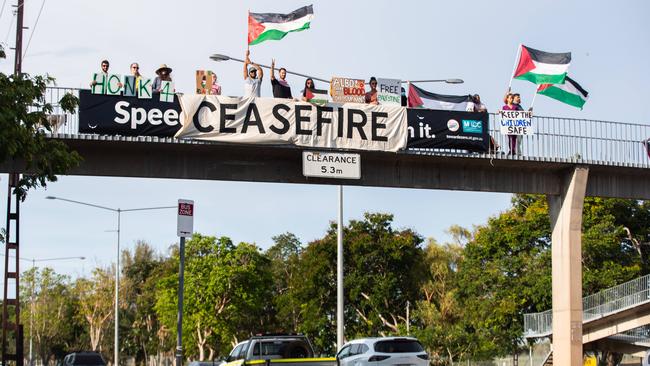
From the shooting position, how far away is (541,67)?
31984 millimetres

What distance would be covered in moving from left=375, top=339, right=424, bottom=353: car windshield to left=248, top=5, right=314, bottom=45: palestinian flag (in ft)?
34.2

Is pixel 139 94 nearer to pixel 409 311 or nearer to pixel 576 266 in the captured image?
pixel 576 266

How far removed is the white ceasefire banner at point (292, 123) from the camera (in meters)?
27.6

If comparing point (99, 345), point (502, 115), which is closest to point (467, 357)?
point (502, 115)

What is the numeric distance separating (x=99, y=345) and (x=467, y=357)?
169 ft

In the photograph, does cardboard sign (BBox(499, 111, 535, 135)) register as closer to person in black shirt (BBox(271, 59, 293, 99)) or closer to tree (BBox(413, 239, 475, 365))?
person in black shirt (BBox(271, 59, 293, 99))

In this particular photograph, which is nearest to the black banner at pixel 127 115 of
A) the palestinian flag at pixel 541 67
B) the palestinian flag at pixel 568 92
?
the palestinian flag at pixel 541 67

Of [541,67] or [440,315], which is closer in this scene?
[541,67]

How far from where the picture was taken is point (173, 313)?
70250mm

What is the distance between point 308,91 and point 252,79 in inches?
69.2

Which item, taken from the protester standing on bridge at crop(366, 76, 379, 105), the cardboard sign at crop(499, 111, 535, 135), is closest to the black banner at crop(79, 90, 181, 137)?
the protester standing on bridge at crop(366, 76, 379, 105)

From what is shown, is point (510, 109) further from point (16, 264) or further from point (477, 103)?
point (16, 264)

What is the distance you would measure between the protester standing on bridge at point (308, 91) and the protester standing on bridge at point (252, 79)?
138cm

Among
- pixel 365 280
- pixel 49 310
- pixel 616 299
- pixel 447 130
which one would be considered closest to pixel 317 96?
pixel 447 130
